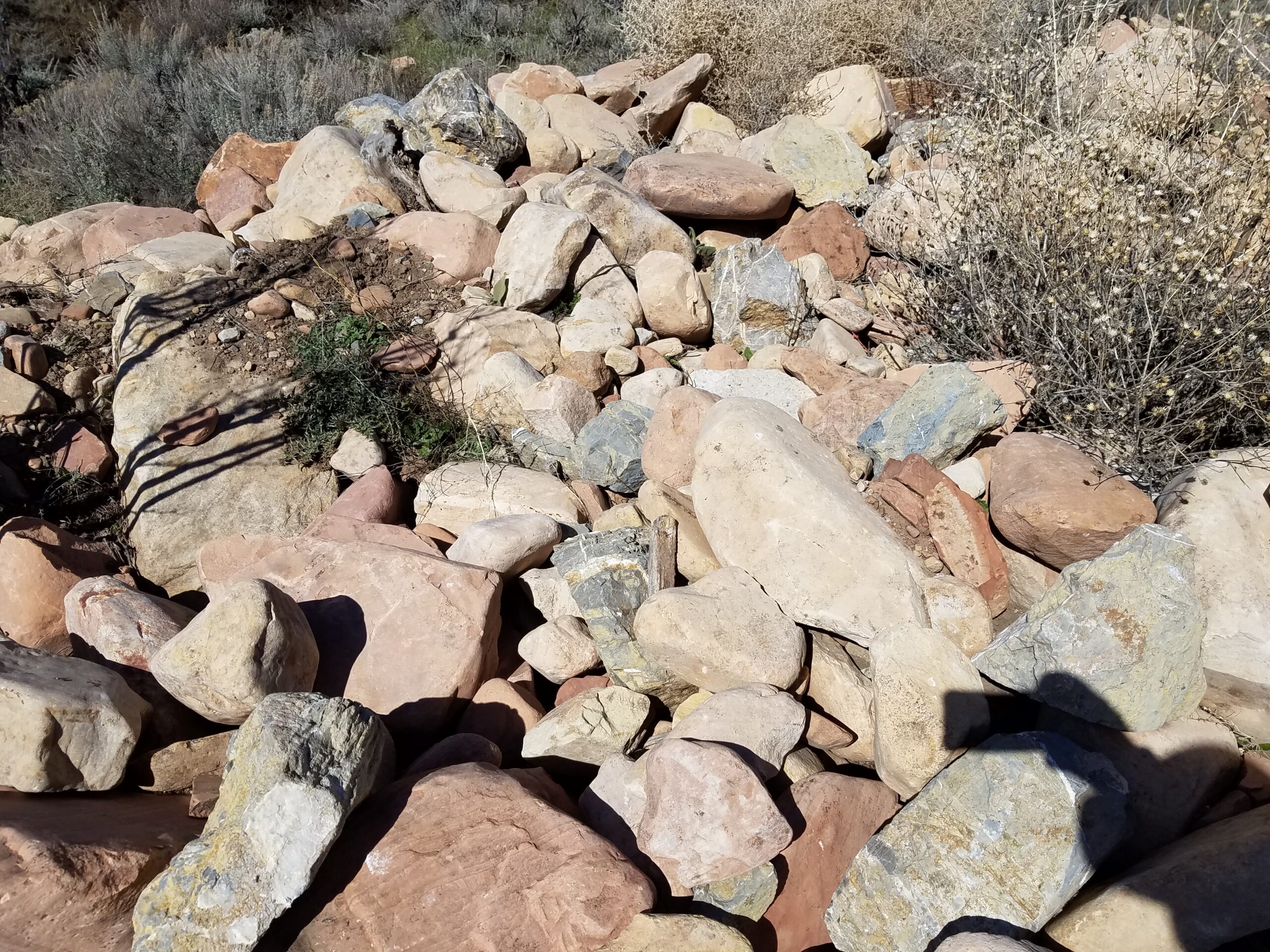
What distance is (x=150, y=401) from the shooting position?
3.65 metres

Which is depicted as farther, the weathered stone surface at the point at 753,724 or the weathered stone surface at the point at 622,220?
the weathered stone surface at the point at 622,220

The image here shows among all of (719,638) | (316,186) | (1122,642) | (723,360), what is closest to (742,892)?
(719,638)

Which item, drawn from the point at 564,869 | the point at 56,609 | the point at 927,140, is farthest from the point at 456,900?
the point at 927,140

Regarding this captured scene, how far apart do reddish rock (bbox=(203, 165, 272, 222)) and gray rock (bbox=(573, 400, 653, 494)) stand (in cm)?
331

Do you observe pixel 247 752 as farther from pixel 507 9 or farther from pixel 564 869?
pixel 507 9

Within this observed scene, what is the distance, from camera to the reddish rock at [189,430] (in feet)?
11.7

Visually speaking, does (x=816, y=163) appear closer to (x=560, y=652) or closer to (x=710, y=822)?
(x=560, y=652)

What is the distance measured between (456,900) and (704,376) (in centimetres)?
248

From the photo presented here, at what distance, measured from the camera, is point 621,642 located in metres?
2.71

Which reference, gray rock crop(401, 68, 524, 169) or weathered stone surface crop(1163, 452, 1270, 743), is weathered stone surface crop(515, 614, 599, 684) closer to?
weathered stone surface crop(1163, 452, 1270, 743)

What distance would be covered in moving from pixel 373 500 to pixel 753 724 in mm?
1806

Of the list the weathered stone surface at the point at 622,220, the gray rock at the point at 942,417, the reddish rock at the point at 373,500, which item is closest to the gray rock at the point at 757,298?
the weathered stone surface at the point at 622,220

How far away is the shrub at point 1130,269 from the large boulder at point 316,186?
355cm

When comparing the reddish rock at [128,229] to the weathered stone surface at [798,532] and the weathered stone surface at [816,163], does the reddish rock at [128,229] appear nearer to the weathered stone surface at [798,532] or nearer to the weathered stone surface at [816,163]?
the weathered stone surface at [816,163]
